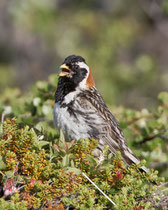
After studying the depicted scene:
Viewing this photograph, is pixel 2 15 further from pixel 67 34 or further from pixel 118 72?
pixel 118 72

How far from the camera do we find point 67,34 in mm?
13031

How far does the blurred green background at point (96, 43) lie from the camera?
1167 cm

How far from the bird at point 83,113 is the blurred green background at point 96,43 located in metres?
5.72

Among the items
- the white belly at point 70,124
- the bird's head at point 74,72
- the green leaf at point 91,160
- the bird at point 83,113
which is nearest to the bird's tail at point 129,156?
the bird at point 83,113

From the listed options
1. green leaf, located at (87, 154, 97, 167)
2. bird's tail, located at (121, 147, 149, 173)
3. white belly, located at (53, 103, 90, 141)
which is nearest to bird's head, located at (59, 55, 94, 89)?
white belly, located at (53, 103, 90, 141)

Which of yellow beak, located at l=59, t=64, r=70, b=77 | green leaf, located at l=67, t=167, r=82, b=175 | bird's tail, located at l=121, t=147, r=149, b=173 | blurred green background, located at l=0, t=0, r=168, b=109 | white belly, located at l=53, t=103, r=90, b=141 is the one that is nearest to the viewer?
green leaf, located at l=67, t=167, r=82, b=175

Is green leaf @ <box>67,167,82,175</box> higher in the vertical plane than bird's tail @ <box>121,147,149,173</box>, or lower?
lower

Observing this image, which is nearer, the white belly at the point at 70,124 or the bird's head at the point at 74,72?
the white belly at the point at 70,124

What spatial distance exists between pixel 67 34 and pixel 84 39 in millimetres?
1271

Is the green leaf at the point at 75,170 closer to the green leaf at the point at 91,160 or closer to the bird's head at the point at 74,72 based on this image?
the green leaf at the point at 91,160

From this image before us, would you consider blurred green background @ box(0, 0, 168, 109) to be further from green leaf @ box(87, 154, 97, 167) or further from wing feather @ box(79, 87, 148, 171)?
green leaf @ box(87, 154, 97, 167)

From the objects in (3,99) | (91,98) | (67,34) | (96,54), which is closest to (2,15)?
(67,34)

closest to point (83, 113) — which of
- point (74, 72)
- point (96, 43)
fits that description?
point (74, 72)

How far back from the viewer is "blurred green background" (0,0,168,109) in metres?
11.7
